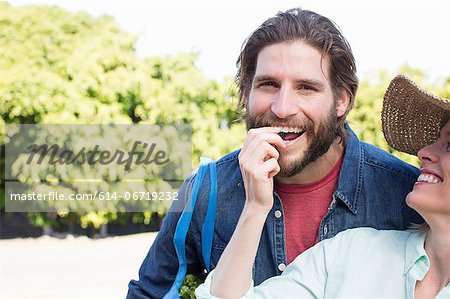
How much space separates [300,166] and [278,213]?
268mm

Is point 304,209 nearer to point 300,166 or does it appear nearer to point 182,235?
point 300,166

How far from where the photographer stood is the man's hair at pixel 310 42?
2.57 meters

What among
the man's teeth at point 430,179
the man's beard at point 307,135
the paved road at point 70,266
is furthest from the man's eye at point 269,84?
the paved road at point 70,266

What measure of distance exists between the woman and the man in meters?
0.30

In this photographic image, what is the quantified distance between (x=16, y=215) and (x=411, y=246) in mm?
11778

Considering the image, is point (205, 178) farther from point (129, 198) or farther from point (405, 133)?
point (129, 198)

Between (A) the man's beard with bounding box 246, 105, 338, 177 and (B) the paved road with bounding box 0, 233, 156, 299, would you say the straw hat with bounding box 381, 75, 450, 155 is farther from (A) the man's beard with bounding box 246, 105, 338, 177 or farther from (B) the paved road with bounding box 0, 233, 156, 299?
(B) the paved road with bounding box 0, 233, 156, 299

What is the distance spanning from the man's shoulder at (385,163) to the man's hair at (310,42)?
0.11m

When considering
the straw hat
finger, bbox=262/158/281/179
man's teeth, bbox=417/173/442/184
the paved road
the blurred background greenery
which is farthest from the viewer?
the blurred background greenery

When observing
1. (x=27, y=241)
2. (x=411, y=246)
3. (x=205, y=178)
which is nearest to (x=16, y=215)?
(x=27, y=241)

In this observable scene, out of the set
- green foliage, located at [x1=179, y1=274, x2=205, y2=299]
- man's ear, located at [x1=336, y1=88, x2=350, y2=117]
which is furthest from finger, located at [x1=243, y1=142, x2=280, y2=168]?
green foliage, located at [x1=179, y1=274, x2=205, y2=299]

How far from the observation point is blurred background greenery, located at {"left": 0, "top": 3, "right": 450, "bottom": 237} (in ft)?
38.2

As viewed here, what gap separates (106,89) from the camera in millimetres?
12008

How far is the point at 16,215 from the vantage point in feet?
42.5
